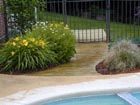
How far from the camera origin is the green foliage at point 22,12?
9872 millimetres

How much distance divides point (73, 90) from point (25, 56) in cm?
193

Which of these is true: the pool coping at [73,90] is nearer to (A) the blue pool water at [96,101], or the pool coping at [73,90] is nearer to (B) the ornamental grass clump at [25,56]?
(A) the blue pool water at [96,101]

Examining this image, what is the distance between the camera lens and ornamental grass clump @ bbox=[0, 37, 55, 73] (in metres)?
8.02

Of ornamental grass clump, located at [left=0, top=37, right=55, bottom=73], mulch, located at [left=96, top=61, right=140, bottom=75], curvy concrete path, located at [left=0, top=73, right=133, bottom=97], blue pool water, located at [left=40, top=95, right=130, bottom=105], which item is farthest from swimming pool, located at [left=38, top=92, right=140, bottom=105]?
ornamental grass clump, located at [left=0, top=37, right=55, bottom=73]

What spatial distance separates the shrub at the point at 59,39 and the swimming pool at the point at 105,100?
8.18ft

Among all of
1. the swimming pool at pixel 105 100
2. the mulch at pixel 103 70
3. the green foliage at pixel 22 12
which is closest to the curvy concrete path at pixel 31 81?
the mulch at pixel 103 70

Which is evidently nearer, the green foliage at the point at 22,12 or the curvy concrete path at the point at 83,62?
the curvy concrete path at the point at 83,62

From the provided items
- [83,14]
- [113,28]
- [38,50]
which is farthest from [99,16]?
[38,50]

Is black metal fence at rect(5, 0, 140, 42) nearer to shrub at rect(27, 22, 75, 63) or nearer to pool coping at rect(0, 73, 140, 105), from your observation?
shrub at rect(27, 22, 75, 63)

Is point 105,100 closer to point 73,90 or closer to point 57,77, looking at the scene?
point 73,90

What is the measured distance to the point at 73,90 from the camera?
251 inches

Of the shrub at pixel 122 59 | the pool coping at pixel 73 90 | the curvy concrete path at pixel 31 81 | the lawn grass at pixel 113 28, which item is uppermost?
the shrub at pixel 122 59

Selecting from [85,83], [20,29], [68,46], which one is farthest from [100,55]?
[85,83]

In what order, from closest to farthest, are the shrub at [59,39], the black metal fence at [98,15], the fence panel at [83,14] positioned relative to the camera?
the shrub at [59,39] → the black metal fence at [98,15] → the fence panel at [83,14]
